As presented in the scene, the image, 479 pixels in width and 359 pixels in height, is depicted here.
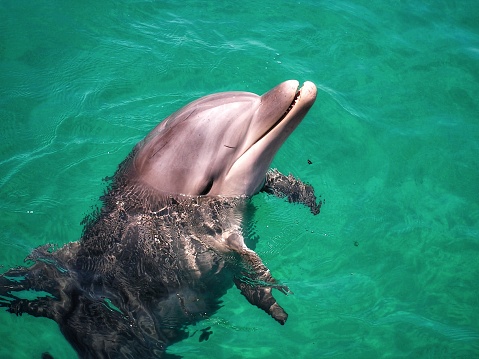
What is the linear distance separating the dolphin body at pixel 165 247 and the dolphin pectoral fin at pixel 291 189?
0.81m

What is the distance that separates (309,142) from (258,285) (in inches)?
124

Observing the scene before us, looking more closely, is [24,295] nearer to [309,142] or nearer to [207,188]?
Answer: [207,188]

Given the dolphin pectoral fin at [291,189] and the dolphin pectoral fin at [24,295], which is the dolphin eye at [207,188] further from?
the dolphin pectoral fin at [24,295]

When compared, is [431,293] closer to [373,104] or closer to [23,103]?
[373,104]

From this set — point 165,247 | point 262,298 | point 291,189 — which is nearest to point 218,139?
point 165,247

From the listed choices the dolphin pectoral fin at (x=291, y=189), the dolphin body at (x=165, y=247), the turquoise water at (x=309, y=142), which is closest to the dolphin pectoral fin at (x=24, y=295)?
the dolphin body at (x=165, y=247)

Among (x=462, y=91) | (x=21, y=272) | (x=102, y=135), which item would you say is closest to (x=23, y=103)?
(x=102, y=135)

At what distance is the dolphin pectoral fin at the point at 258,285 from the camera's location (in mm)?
5707

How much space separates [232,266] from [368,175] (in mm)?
3183

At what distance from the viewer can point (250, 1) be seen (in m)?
10.9

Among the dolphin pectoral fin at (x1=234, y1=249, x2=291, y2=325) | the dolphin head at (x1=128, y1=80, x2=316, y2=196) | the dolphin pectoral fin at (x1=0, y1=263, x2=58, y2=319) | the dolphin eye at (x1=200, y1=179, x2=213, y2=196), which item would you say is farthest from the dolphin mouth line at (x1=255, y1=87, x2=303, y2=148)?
the dolphin pectoral fin at (x1=0, y1=263, x2=58, y2=319)

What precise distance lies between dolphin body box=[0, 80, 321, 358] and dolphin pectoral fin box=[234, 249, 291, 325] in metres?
0.01

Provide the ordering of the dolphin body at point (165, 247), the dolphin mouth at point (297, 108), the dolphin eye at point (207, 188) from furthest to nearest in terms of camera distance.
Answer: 1. the dolphin eye at point (207, 188)
2. the dolphin body at point (165, 247)
3. the dolphin mouth at point (297, 108)

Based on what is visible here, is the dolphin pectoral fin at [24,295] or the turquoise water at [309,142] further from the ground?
the turquoise water at [309,142]
